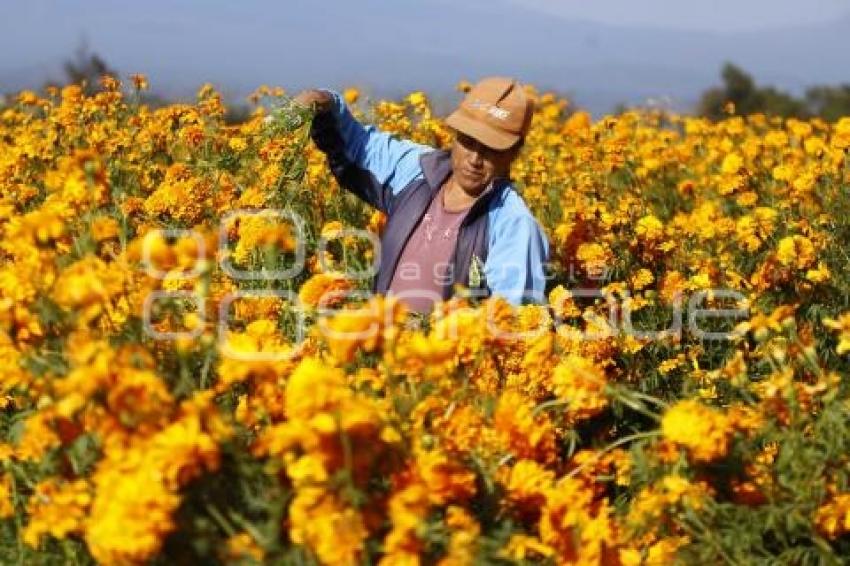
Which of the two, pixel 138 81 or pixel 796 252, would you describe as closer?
pixel 796 252

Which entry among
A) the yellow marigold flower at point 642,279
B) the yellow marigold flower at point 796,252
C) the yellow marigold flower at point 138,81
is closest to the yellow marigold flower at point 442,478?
the yellow marigold flower at point 796,252

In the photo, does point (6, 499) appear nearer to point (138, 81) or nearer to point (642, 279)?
point (642, 279)

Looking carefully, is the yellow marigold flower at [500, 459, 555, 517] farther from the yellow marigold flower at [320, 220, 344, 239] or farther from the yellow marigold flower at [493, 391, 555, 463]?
the yellow marigold flower at [320, 220, 344, 239]

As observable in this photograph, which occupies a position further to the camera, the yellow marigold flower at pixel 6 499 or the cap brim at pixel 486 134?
the cap brim at pixel 486 134

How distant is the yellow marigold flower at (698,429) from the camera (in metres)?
2.39

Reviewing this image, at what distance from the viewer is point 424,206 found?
4227mm

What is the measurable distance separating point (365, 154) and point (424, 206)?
445mm

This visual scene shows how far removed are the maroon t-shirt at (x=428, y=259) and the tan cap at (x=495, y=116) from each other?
0.26 m

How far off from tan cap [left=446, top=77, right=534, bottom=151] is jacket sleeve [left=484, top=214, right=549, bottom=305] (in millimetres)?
268

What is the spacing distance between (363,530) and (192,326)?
586mm

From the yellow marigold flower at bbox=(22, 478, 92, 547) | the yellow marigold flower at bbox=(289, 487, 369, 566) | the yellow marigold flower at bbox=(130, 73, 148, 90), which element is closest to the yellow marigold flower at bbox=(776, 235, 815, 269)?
the yellow marigold flower at bbox=(289, 487, 369, 566)

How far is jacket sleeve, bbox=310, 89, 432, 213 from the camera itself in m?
4.50

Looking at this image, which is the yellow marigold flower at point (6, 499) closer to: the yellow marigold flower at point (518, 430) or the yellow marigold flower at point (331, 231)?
the yellow marigold flower at point (518, 430)

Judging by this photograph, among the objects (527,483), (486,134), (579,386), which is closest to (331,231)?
(486,134)
